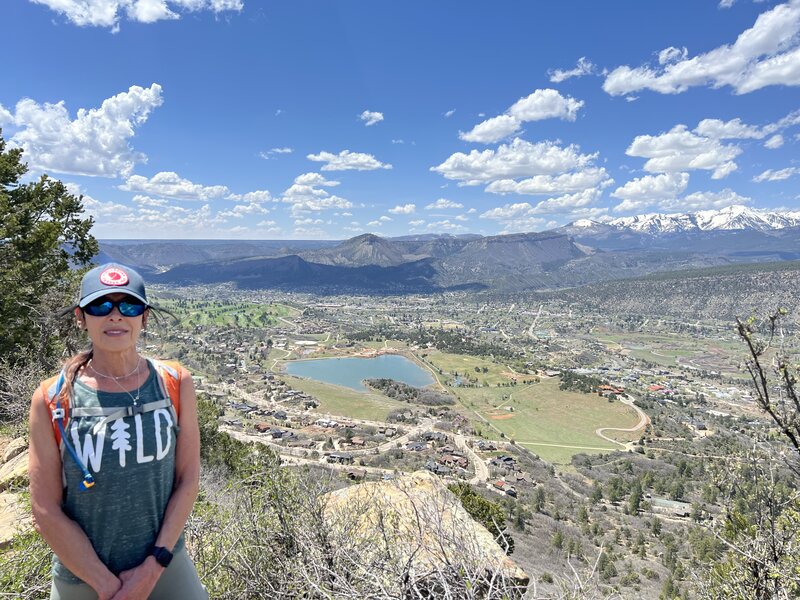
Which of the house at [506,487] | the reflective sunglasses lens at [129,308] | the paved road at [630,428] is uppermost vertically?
the reflective sunglasses lens at [129,308]

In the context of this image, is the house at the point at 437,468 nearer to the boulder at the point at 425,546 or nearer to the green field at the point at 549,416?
the green field at the point at 549,416

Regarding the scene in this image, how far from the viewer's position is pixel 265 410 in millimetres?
47688

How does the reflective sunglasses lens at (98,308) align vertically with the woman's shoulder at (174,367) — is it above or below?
above

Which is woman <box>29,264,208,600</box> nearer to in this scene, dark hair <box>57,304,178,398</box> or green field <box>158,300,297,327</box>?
dark hair <box>57,304,178,398</box>

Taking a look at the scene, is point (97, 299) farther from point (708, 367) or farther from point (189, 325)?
point (189, 325)

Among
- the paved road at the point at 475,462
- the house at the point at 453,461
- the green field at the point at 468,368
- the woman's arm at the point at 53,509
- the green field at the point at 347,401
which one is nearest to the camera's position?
the woman's arm at the point at 53,509

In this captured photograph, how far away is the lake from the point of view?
65.4 meters

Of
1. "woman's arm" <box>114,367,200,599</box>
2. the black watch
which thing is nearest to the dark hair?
"woman's arm" <box>114,367,200,599</box>

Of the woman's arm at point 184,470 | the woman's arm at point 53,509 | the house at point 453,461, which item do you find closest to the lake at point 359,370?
the house at point 453,461

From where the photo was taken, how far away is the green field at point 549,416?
4206 cm

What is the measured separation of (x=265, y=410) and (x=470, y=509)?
41.8m

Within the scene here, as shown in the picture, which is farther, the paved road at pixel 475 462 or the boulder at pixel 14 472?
the paved road at pixel 475 462

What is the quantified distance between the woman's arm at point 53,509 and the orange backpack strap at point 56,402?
0.4 inches

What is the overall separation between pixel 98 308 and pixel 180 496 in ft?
2.78
